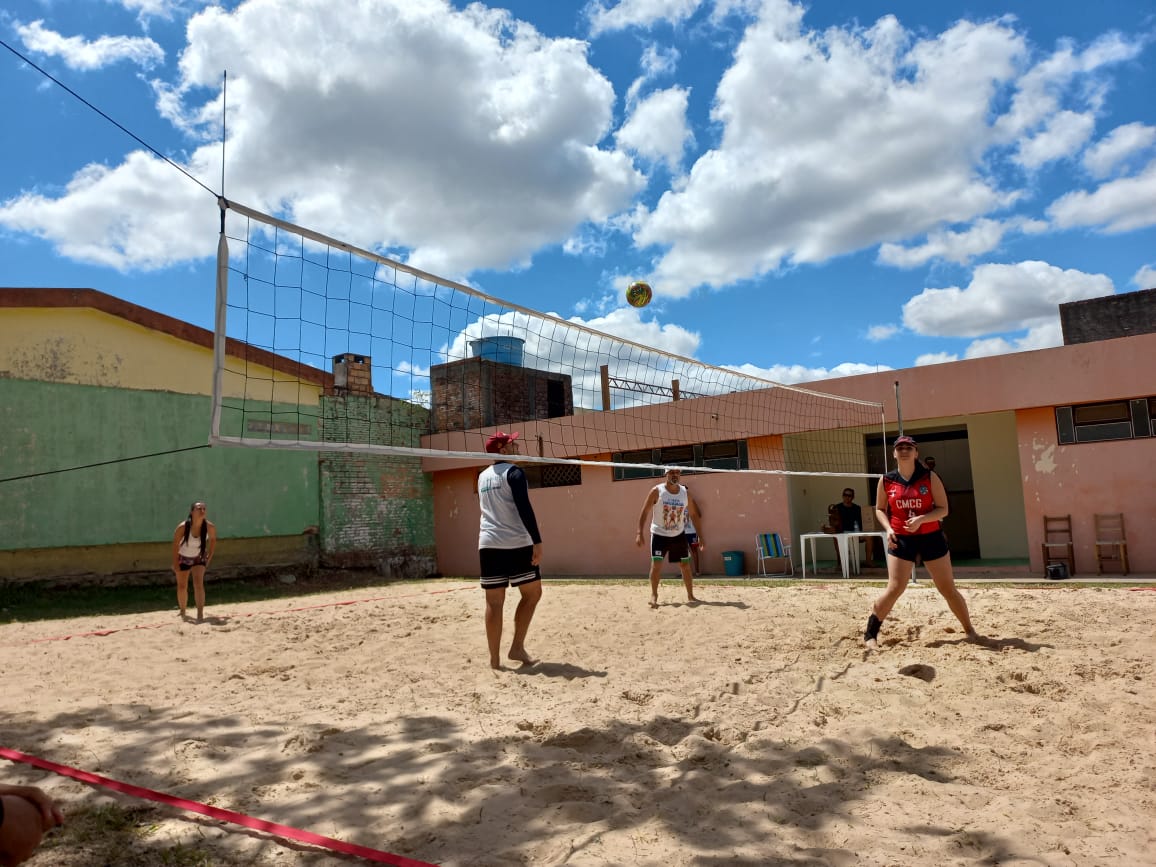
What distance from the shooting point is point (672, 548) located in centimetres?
700

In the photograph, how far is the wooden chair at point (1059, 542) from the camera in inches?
373

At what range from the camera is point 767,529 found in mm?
11508

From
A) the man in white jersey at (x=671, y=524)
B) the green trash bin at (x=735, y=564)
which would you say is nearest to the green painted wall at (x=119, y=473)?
the green trash bin at (x=735, y=564)

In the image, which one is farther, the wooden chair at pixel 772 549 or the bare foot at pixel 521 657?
the wooden chair at pixel 772 549

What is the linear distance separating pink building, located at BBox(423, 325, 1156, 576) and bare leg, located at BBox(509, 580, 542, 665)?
607 cm

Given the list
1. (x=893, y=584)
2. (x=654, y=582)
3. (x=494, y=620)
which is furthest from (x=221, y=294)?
(x=654, y=582)

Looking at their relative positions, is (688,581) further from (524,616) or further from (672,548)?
(524,616)

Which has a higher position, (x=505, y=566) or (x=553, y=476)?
(x=553, y=476)

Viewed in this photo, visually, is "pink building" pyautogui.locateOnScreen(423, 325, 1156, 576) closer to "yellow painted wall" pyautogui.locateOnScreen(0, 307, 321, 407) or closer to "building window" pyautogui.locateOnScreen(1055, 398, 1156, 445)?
"building window" pyautogui.locateOnScreen(1055, 398, 1156, 445)

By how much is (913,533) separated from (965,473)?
30.9ft

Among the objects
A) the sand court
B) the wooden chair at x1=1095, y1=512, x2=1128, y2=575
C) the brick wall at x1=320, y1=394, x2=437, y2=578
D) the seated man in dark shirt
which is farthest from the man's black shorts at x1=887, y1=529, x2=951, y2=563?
the brick wall at x1=320, y1=394, x2=437, y2=578

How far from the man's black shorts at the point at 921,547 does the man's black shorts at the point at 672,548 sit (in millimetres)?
2383

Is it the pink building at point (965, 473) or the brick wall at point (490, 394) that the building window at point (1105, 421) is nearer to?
the pink building at point (965, 473)

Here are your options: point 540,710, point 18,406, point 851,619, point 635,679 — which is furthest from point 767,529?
point 18,406
